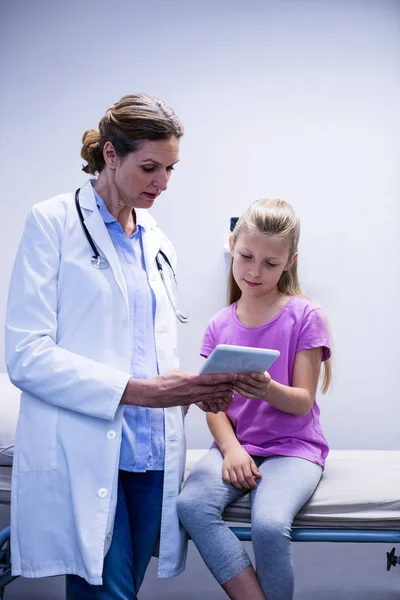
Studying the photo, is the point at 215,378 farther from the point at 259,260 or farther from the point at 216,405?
the point at 259,260

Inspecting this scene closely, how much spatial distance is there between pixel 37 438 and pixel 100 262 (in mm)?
387

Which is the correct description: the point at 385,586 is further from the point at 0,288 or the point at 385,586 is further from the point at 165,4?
the point at 165,4

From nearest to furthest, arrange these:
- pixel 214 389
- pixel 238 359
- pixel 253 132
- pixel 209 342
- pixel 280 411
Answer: pixel 238 359, pixel 214 389, pixel 280 411, pixel 209 342, pixel 253 132

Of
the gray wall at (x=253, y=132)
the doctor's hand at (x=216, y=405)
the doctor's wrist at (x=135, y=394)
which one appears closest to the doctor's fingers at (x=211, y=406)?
the doctor's hand at (x=216, y=405)

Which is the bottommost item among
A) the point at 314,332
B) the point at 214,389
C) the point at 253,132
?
the point at 214,389

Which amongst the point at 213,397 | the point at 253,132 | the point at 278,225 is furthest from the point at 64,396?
the point at 253,132

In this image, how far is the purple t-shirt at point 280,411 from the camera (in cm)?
169

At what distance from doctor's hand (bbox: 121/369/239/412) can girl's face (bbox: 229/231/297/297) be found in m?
0.35

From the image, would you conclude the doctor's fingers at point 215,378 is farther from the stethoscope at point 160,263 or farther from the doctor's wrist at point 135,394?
the stethoscope at point 160,263

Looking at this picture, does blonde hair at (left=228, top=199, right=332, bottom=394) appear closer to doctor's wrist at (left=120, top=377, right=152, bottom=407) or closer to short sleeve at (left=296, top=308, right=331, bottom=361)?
short sleeve at (left=296, top=308, right=331, bottom=361)

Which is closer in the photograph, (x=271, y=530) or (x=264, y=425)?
(x=271, y=530)

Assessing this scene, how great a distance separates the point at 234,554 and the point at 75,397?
1.55 ft

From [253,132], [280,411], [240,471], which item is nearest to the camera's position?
[240,471]

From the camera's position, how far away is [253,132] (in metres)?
2.54
